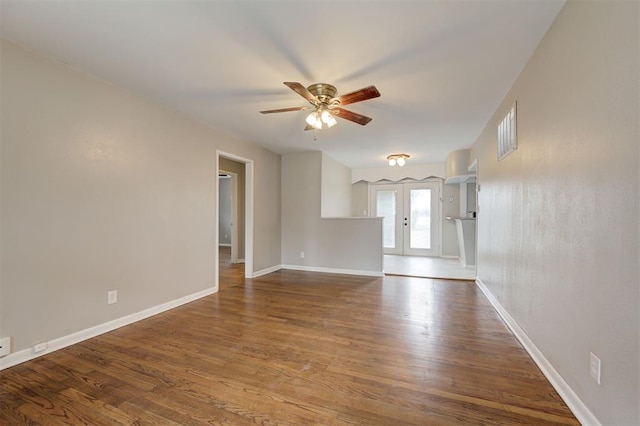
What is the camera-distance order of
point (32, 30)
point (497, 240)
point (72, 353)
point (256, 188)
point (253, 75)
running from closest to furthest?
point (32, 30)
point (72, 353)
point (253, 75)
point (497, 240)
point (256, 188)

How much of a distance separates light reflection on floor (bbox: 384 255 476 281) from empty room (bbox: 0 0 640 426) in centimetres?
123

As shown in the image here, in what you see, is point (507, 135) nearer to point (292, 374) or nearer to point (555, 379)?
point (555, 379)

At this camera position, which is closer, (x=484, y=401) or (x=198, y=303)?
(x=484, y=401)

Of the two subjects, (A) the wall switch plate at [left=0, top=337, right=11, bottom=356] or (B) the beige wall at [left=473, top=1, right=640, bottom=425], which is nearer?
(B) the beige wall at [left=473, top=1, right=640, bottom=425]

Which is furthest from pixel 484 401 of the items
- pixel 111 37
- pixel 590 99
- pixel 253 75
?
pixel 111 37

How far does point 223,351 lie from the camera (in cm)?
231

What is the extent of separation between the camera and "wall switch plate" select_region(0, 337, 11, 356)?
200 centimetres

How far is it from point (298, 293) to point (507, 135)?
3222 mm

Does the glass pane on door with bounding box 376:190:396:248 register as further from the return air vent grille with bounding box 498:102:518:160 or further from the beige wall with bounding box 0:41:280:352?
the beige wall with bounding box 0:41:280:352

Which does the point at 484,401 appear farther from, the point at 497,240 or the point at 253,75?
the point at 253,75

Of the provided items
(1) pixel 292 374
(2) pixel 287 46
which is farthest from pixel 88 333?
(2) pixel 287 46

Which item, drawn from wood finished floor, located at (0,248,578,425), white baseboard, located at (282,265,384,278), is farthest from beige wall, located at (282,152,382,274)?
wood finished floor, located at (0,248,578,425)

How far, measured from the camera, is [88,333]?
253 centimetres

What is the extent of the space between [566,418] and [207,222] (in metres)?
3.96
